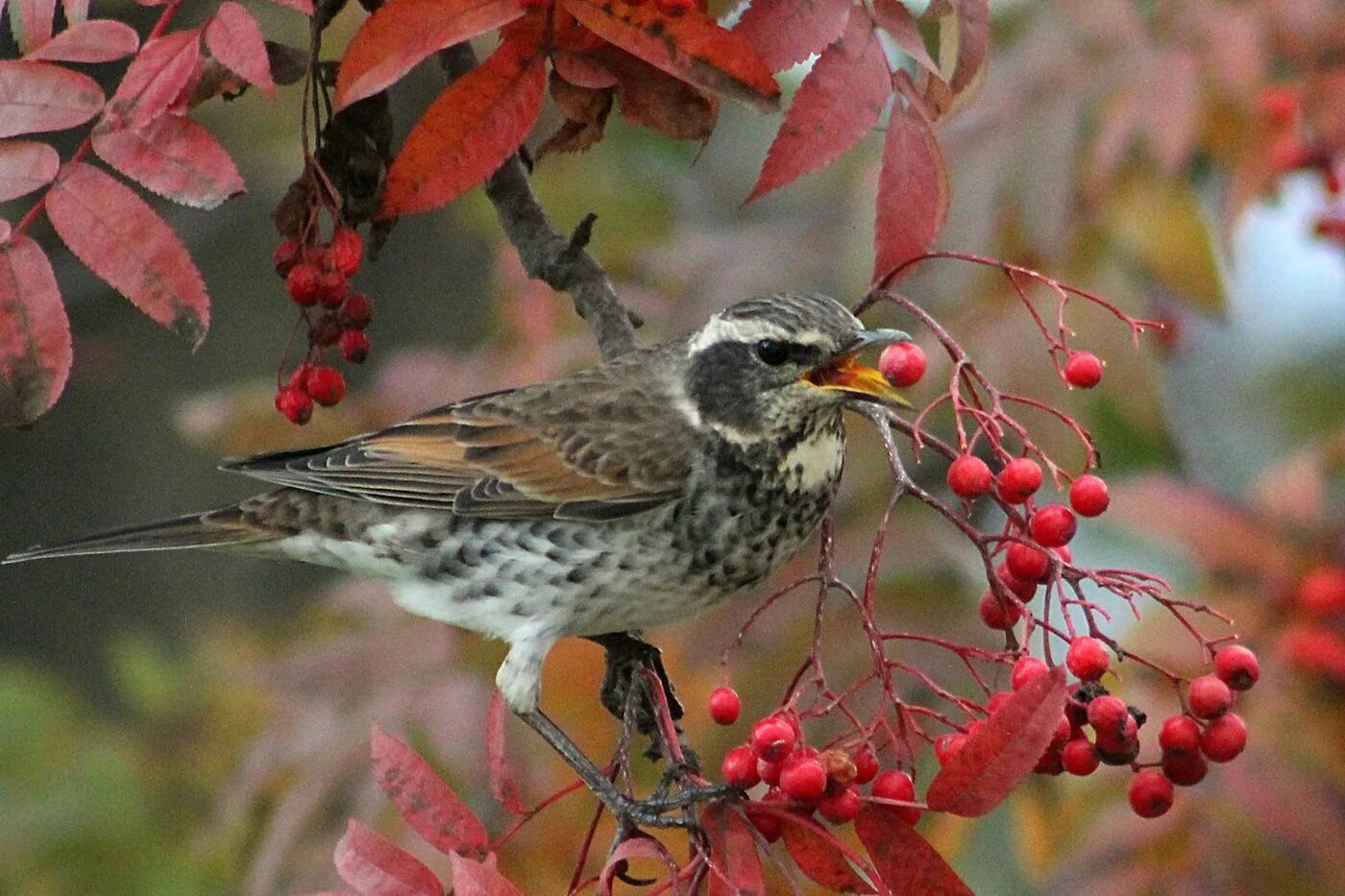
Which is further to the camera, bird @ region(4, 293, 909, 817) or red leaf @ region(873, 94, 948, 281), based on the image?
bird @ region(4, 293, 909, 817)

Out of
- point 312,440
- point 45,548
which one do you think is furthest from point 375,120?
point 312,440

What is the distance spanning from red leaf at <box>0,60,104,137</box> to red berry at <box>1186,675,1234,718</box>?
5.91 feet

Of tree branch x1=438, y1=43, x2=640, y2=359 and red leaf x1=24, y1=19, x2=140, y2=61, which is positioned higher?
red leaf x1=24, y1=19, x2=140, y2=61

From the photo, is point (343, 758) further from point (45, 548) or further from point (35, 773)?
point (35, 773)

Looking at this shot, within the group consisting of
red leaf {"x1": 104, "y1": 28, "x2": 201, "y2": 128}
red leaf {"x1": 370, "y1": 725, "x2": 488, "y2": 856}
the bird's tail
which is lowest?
the bird's tail

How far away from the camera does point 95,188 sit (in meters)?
2.42

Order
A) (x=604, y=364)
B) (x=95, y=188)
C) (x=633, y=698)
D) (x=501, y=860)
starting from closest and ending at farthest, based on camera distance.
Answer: (x=95, y=188) < (x=633, y=698) < (x=604, y=364) < (x=501, y=860)

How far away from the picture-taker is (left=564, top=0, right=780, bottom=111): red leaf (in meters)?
2.33

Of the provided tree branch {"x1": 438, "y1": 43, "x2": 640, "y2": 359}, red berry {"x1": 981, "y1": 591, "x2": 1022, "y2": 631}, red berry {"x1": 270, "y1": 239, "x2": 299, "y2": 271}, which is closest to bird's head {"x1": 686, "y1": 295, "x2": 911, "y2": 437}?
tree branch {"x1": 438, "y1": 43, "x2": 640, "y2": 359}

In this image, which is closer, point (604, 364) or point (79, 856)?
point (604, 364)

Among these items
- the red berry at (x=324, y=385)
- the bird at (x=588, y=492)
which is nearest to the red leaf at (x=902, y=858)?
the bird at (x=588, y=492)

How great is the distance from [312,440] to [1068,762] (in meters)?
2.85

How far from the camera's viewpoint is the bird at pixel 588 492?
341cm

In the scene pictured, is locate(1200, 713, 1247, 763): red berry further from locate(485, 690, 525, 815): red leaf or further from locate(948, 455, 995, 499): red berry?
locate(485, 690, 525, 815): red leaf
